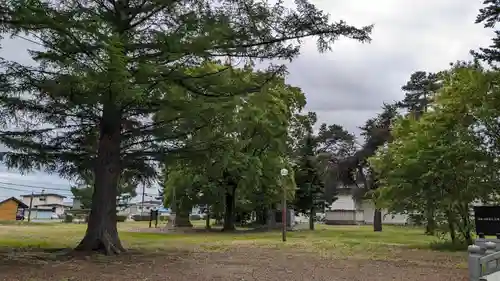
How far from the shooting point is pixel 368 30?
9.45 meters

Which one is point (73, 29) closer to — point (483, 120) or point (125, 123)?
point (125, 123)

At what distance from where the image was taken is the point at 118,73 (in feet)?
26.0

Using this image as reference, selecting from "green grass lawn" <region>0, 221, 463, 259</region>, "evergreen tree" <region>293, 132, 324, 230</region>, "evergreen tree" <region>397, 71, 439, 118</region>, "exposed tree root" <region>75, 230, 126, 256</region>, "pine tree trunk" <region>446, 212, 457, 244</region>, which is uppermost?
"evergreen tree" <region>397, 71, 439, 118</region>

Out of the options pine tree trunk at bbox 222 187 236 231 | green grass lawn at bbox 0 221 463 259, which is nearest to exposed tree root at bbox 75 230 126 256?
green grass lawn at bbox 0 221 463 259

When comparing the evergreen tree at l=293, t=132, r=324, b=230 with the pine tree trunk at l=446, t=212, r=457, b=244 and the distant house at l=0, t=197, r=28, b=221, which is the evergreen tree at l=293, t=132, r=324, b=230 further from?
the distant house at l=0, t=197, r=28, b=221

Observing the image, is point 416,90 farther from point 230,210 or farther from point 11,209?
point 11,209

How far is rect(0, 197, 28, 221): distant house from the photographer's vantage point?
44556mm

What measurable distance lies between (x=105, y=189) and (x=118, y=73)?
4.53 meters

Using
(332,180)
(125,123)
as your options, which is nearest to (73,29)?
(125,123)

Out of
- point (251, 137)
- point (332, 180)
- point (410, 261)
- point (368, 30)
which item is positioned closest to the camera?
point (368, 30)

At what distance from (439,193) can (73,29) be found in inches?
469

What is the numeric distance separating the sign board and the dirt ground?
1.03 meters

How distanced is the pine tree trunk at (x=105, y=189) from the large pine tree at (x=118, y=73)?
2 cm

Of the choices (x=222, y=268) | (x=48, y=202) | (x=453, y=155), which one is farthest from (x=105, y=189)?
(x=48, y=202)
